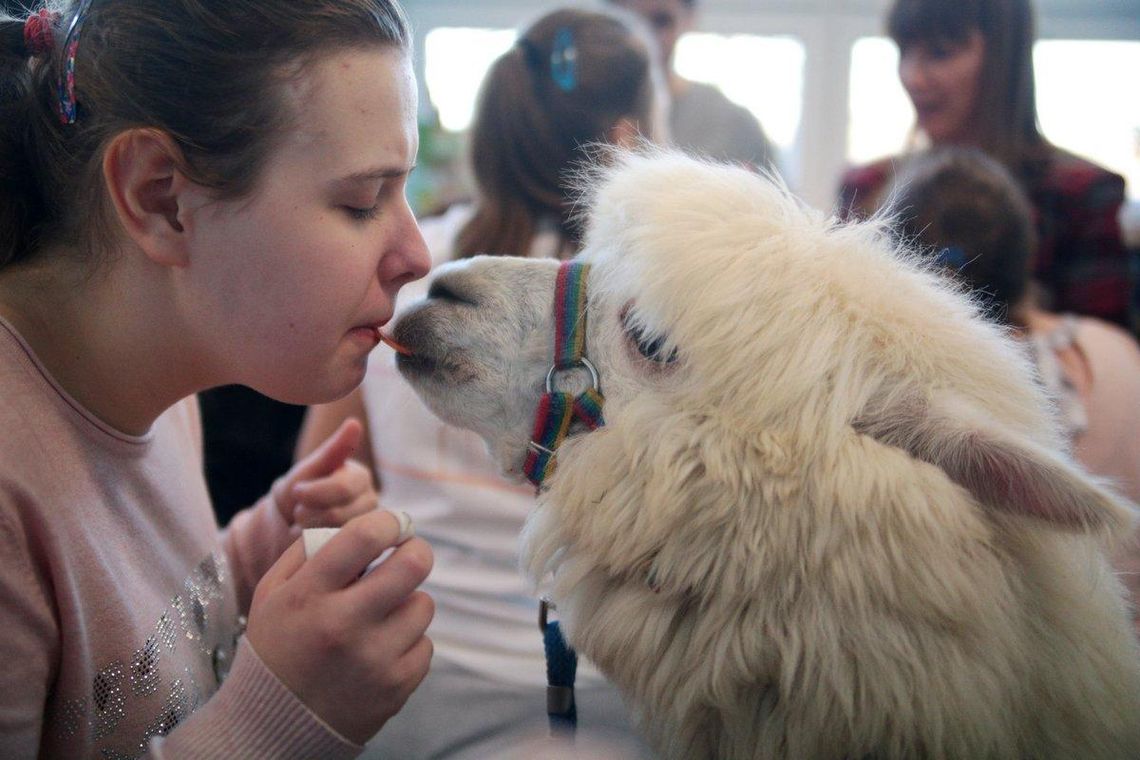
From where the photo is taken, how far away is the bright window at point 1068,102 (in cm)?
317

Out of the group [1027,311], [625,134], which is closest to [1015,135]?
[1027,311]

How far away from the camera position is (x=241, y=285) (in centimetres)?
74

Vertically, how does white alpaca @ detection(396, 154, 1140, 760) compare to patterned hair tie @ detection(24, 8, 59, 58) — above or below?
below

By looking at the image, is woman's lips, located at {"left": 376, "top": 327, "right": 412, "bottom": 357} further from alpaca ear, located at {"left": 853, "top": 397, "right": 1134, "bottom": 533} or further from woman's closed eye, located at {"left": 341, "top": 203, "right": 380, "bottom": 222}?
alpaca ear, located at {"left": 853, "top": 397, "right": 1134, "bottom": 533}

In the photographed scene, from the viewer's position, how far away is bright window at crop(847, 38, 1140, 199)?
3.17 m

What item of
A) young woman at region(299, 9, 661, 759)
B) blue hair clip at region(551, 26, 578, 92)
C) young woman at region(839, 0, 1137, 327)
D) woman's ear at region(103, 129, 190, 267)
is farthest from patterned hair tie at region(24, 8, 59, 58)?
young woman at region(839, 0, 1137, 327)

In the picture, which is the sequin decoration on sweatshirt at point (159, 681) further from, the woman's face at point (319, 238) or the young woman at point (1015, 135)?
the young woman at point (1015, 135)

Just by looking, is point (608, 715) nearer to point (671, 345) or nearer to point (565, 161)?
point (671, 345)

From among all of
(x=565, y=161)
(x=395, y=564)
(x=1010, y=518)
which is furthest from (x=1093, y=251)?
(x=395, y=564)

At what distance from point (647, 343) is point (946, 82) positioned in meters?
1.55

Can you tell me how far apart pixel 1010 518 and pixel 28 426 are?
0.69m

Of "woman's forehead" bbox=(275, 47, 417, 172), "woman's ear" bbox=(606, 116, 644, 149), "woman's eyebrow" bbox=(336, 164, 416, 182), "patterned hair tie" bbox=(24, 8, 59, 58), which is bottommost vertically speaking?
"woman's ear" bbox=(606, 116, 644, 149)

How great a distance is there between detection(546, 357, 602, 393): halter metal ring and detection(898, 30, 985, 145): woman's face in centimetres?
153

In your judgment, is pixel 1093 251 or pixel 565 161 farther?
pixel 1093 251
